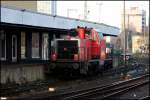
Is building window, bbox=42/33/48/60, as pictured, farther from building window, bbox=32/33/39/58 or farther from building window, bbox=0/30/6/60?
building window, bbox=0/30/6/60

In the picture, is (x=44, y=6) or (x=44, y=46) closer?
(x=44, y=46)

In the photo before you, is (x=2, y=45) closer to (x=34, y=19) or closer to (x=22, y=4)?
(x=34, y=19)

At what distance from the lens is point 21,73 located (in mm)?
26109

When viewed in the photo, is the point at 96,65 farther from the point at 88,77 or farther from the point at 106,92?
the point at 106,92

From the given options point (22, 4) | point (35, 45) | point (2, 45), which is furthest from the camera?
point (22, 4)

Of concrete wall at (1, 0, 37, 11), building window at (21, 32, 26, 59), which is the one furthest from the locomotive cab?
concrete wall at (1, 0, 37, 11)

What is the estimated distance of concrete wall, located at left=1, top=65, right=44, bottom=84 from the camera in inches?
964

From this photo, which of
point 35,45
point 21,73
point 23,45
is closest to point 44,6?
point 35,45

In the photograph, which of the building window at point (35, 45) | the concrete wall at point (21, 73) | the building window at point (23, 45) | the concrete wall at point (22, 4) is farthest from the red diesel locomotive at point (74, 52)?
the concrete wall at point (22, 4)

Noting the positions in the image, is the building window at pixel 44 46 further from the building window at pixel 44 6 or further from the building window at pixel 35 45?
the building window at pixel 44 6

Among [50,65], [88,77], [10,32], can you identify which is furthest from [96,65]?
[10,32]

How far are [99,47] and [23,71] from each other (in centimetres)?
849

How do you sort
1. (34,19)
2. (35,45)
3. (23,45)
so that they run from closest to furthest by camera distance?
1. (34,19)
2. (23,45)
3. (35,45)

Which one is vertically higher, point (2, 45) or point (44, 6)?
point (44, 6)
